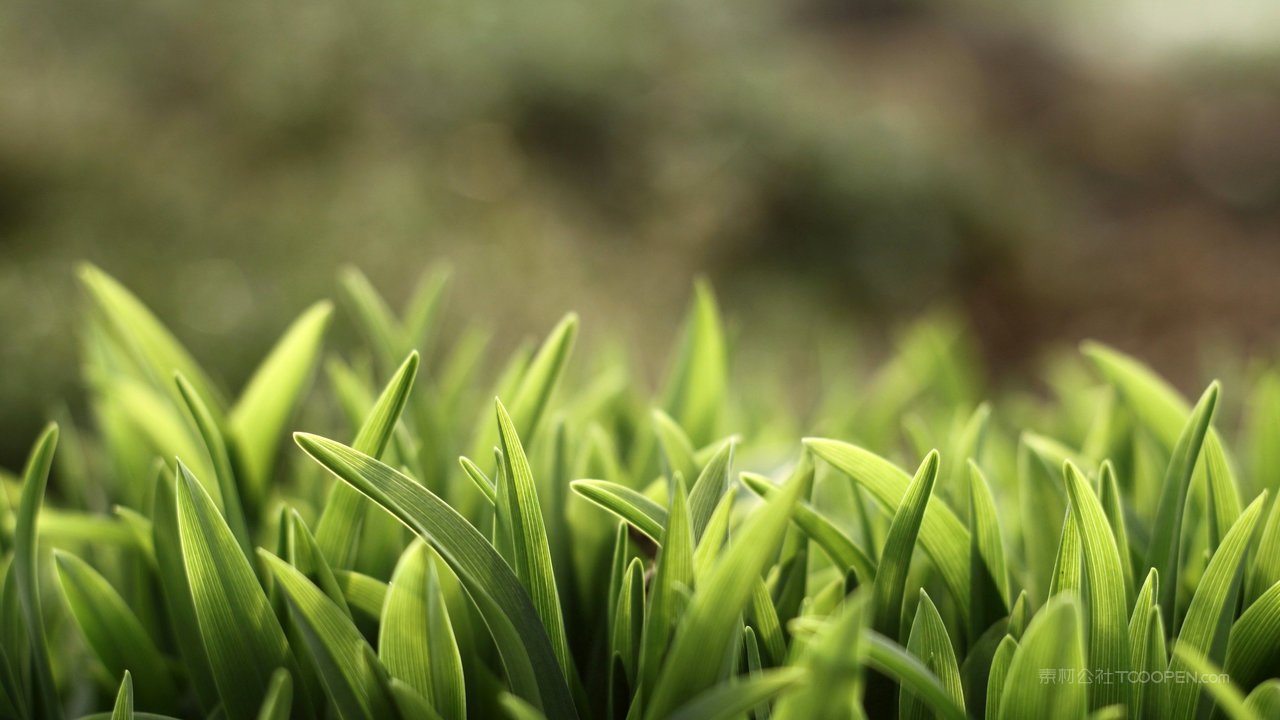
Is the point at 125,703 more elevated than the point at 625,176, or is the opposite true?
the point at 625,176

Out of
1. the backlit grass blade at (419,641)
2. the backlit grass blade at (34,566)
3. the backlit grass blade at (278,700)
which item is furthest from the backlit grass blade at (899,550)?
the backlit grass blade at (34,566)

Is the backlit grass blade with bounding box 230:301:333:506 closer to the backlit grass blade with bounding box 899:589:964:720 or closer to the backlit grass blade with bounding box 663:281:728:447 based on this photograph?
the backlit grass blade with bounding box 663:281:728:447

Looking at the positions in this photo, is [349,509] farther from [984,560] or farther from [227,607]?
[984,560]

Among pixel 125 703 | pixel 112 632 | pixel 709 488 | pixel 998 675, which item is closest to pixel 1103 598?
pixel 998 675

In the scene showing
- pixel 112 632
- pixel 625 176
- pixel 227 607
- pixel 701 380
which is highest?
pixel 625 176

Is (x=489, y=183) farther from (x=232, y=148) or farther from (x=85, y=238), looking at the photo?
(x=85, y=238)

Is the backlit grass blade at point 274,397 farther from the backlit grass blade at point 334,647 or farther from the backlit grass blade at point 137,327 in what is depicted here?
the backlit grass blade at point 334,647

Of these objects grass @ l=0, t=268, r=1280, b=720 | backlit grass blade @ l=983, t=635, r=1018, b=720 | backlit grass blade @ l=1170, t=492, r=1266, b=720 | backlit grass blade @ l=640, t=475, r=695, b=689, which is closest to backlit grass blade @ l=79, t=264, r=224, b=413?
grass @ l=0, t=268, r=1280, b=720
